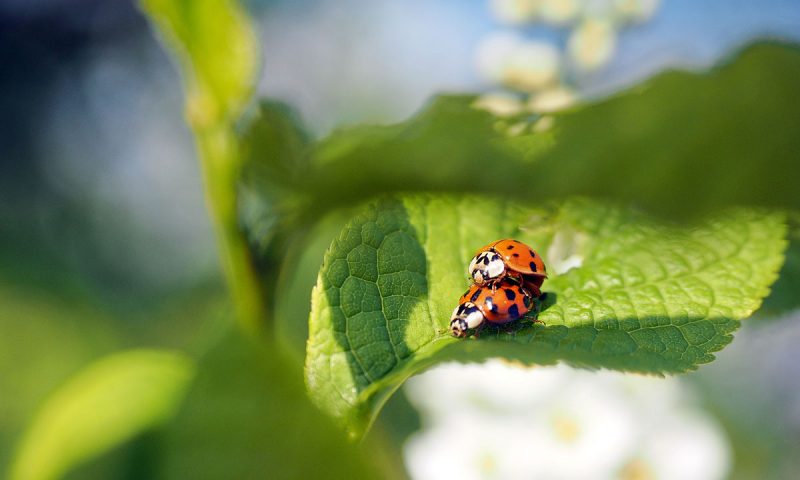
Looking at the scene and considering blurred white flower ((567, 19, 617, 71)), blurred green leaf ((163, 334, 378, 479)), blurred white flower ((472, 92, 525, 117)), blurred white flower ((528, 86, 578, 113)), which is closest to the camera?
blurred green leaf ((163, 334, 378, 479))

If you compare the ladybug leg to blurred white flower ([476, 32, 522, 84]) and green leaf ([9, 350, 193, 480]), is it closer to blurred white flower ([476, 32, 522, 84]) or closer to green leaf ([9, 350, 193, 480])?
green leaf ([9, 350, 193, 480])

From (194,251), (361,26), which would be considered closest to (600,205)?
(194,251)

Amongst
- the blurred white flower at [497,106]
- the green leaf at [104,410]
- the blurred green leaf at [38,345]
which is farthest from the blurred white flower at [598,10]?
the blurred green leaf at [38,345]

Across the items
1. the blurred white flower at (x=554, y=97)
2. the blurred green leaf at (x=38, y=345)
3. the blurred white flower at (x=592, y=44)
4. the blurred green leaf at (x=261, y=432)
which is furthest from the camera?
the blurred green leaf at (x=38, y=345)

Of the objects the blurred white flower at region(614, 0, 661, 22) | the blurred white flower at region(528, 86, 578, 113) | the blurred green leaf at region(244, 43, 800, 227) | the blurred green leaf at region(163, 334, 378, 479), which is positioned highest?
the blurred white flower at region(614, 0, 661, 22)

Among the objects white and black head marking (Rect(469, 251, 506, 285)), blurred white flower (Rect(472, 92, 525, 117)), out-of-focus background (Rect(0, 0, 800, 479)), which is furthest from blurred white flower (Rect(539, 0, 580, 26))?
white and black head marking (Rect(469, 251, 506, 285))

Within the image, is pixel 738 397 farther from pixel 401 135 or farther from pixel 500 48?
pixel 401 135

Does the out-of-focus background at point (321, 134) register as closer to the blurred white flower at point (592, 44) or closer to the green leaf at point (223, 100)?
the blurred white flower at point (592, 44)
